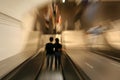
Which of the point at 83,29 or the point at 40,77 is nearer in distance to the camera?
the point at 40,77

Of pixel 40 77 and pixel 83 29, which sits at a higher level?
pixel 83 29

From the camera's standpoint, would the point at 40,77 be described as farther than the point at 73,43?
No

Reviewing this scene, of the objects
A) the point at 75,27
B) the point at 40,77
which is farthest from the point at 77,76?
the point at 75,27

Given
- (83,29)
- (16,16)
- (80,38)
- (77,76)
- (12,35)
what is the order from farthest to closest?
1. (83,29)
2. (80,38)
3. (16,16)
4. (12,35)
5. (77,76)

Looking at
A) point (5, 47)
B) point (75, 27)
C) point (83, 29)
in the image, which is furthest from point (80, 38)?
point (5, 47)

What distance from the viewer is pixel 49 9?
16.1m

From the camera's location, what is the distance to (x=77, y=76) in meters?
4.12

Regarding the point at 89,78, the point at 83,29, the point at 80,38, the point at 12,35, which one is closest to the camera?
the point at 89,78

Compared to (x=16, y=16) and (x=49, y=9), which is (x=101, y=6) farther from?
(x=16, y=16)

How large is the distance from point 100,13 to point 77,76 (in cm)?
885

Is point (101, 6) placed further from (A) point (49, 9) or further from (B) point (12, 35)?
(B) point (12, 35)

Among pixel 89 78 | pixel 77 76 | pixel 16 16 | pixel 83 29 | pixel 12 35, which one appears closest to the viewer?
pixel 89 78

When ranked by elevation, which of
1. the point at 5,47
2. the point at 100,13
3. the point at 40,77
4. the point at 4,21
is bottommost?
the point at 40,77

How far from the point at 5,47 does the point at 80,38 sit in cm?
970
